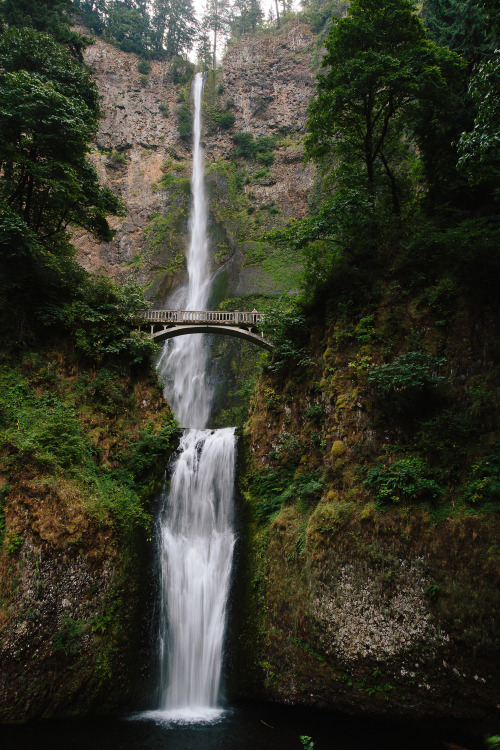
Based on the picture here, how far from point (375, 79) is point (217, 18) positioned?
57.3m

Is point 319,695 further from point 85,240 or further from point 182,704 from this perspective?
point 85,240

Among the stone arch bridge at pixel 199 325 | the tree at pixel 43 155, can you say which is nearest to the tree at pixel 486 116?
the tree at pixel 43 155

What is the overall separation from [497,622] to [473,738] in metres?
1.86

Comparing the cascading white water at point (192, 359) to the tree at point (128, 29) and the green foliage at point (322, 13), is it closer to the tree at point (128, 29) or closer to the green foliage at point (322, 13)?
the tree at point (128, 29)

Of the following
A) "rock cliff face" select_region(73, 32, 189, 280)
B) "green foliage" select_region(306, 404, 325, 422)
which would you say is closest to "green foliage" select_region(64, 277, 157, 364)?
"green foliage" select_region(306, 404, 325, 422)

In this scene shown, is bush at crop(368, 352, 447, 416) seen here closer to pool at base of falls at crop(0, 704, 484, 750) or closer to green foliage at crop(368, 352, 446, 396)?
green foliage at crop(368, 352, 446, 396)

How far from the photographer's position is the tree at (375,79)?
414 inches

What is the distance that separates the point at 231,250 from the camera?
105 feet

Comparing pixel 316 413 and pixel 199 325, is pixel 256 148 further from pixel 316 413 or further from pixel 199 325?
pixel 316 413

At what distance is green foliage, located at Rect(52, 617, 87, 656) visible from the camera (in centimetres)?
832

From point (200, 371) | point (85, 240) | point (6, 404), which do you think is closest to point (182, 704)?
point (6, 404)

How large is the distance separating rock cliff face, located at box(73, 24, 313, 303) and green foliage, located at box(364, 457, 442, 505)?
21673mm

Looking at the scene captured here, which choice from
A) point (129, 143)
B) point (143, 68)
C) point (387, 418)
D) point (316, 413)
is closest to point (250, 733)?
point (387, 418)

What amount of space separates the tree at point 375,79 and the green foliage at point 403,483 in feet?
25.0
